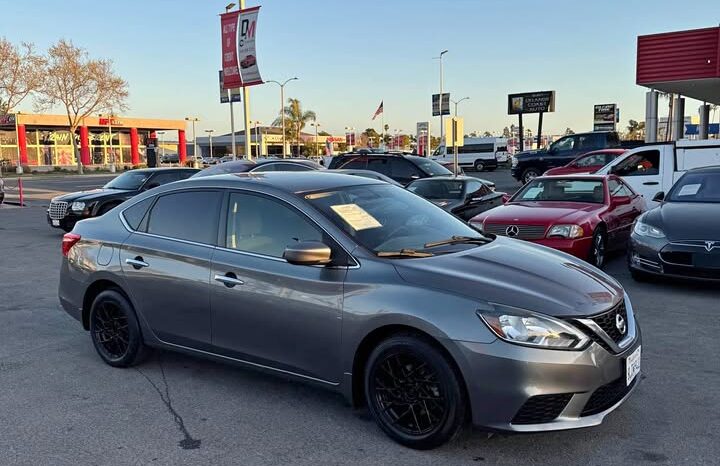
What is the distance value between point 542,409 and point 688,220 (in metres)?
5.14

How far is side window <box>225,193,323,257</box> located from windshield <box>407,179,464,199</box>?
26.2ft

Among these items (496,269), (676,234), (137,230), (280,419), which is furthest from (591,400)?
(676,234)

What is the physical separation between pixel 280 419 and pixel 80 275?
2.34 m

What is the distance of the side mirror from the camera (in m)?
3.69

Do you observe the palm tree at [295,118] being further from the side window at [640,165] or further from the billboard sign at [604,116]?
the side window at [640,165]

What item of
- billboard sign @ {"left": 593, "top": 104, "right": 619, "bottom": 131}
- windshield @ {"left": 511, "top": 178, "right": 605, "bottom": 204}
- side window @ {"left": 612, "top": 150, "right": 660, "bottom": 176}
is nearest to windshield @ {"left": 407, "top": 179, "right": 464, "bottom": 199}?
windshield @ {"left": 511, "top": 178, "right": 605, "bottom": 204}

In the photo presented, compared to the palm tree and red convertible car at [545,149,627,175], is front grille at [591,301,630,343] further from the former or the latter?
Answer: the palm tree

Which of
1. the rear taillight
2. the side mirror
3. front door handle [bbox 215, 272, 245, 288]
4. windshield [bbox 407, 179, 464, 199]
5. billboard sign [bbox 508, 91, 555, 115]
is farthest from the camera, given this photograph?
billboard sign [bbox 508, 91, 555, 115]

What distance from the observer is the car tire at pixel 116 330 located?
4891mm

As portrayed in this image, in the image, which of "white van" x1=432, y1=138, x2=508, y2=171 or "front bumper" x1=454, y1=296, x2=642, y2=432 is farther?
"white van" x1=432, y1=138, x2=508, y2=171

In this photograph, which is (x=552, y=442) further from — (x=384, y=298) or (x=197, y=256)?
(x=197, y=256)

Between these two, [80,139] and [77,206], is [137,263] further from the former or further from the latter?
[80,139]

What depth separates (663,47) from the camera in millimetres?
20688

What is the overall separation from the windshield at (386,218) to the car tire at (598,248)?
175 inches
